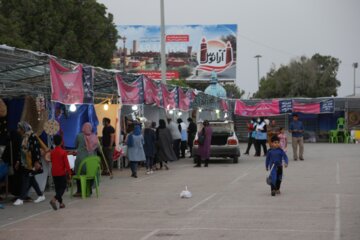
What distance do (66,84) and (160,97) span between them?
9.53 m

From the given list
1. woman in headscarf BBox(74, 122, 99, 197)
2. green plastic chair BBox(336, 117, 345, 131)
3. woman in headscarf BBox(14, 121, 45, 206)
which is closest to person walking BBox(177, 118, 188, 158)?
woman in headscarf BBox(74, 122, 99, 197)

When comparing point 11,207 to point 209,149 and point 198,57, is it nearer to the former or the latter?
point 209,149

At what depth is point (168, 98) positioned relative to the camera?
84.1ft

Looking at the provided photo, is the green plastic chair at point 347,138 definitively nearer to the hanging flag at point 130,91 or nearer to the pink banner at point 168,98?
the pink banner at point 168,98

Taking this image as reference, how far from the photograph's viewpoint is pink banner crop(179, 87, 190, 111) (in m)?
28.2

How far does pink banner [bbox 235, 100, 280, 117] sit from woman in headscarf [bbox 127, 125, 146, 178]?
29.2 meters

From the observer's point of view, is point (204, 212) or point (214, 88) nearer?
point (204, 212)

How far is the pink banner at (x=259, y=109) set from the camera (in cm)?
4719

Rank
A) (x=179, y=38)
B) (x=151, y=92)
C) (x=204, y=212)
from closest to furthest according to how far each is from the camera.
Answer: (x=204, y=212) < (x=151, y=92) < (x=179, y=38)

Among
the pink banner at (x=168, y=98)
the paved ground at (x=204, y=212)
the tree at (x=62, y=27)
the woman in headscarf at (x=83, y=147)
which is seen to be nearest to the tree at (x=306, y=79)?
the tree at (x=62, y=27)

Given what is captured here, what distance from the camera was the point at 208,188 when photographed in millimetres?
15500

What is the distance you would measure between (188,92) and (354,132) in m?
19.3

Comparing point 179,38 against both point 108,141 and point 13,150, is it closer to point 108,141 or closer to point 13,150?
point 108,141

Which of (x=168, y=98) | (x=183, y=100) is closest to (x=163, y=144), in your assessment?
(x=168, y=98)
